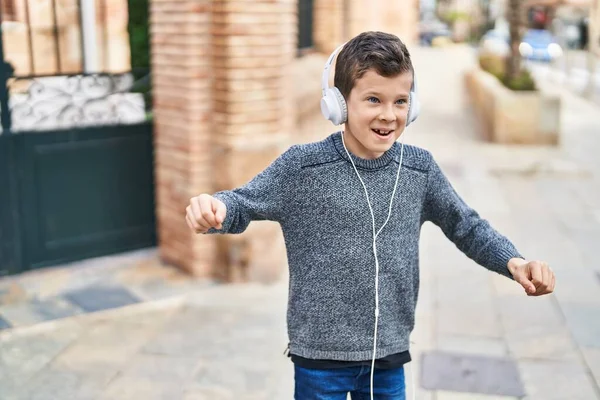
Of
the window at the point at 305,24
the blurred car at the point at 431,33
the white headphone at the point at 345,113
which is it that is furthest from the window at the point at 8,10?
the blurred car at the point at 431,33

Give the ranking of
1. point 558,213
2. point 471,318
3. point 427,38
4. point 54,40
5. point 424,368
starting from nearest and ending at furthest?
point 424,368 < point 471,318 < point 54,40 < point 558,213 < point 427,38

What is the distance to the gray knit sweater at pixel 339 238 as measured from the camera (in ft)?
7.44

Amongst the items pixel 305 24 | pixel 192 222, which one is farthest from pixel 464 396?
pixel 305 24

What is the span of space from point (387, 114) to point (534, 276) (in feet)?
2.10

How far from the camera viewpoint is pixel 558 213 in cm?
780

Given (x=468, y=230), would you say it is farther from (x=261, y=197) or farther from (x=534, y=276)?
(x=261, y=197)

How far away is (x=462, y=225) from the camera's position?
246cm

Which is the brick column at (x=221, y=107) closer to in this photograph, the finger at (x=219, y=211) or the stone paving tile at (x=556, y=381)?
the stone paving tile at (x=556, y=381)

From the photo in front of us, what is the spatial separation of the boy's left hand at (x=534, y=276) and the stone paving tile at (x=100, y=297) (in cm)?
341

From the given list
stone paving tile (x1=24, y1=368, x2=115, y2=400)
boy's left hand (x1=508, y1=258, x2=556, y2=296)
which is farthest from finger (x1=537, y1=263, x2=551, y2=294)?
stone paving tile (x1=24, y1=368, x2=115, y2=400)

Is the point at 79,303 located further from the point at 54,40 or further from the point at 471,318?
the point at 471,318

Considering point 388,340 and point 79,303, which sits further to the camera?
point 79,303

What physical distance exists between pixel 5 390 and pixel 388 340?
8.06 ft

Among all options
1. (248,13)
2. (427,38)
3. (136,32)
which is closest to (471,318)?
(248,13)
